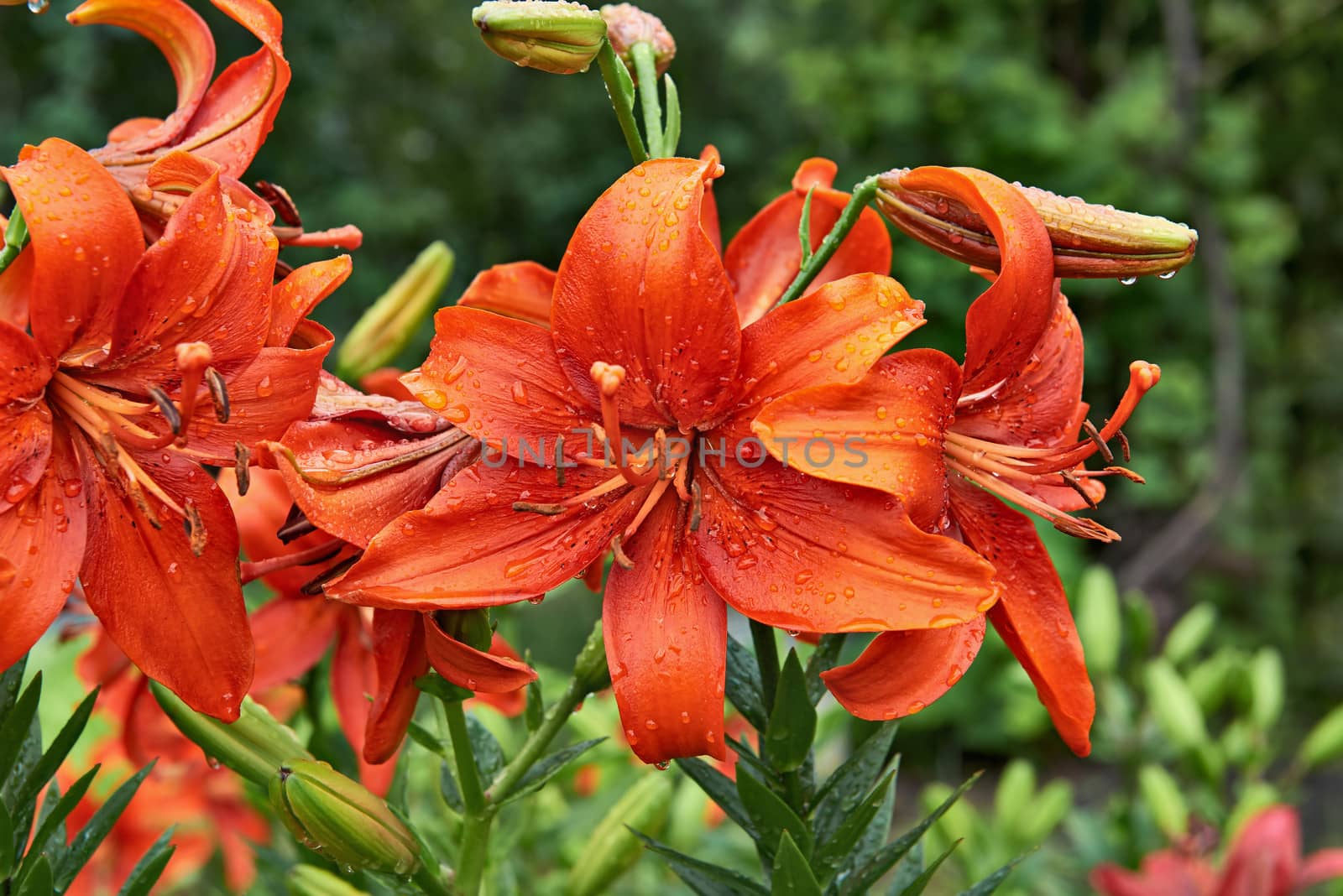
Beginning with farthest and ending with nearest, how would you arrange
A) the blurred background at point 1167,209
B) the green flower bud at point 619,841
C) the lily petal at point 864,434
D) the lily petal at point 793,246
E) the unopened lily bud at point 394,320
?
the blurred background at point 1167,209 → the unopened lily bud at point 394,320 → the green flower bud at point 619,841 → the lily petal at point 793,246 → the lily petal at point 864,434

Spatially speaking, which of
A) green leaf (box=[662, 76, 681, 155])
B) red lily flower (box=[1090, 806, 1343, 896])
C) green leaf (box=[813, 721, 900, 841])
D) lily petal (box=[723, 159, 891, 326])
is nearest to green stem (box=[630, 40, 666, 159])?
green leaf (box=[662, 76, 681, 155])

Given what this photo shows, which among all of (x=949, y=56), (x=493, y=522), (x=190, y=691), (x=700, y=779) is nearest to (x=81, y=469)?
(x=190, y=691)

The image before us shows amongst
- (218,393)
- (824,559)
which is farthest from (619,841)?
(218,393)

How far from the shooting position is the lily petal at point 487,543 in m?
0.63

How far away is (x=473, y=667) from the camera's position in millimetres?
661

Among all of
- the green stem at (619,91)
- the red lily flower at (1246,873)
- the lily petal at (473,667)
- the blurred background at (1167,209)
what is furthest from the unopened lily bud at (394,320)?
the blurred background at (1167,209)

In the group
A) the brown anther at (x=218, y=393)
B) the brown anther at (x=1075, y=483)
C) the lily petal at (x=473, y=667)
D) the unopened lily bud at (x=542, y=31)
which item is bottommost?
the lily petal at (x=473, y=667)

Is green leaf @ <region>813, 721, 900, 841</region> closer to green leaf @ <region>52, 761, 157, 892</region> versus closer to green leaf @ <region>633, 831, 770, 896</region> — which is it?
green leaf @ <region>633, 831, 770, 896</region>

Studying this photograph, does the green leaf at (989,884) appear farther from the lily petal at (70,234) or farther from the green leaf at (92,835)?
the lily petal at (70,234)

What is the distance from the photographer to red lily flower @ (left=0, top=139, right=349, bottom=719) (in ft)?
2.08

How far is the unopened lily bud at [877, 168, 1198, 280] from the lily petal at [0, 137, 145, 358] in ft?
1.49

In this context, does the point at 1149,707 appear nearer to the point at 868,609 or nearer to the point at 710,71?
the point at 868,609

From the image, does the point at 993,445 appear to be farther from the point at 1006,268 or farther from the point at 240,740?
the point at 240,740

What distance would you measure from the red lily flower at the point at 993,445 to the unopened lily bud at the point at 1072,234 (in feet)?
0.05
